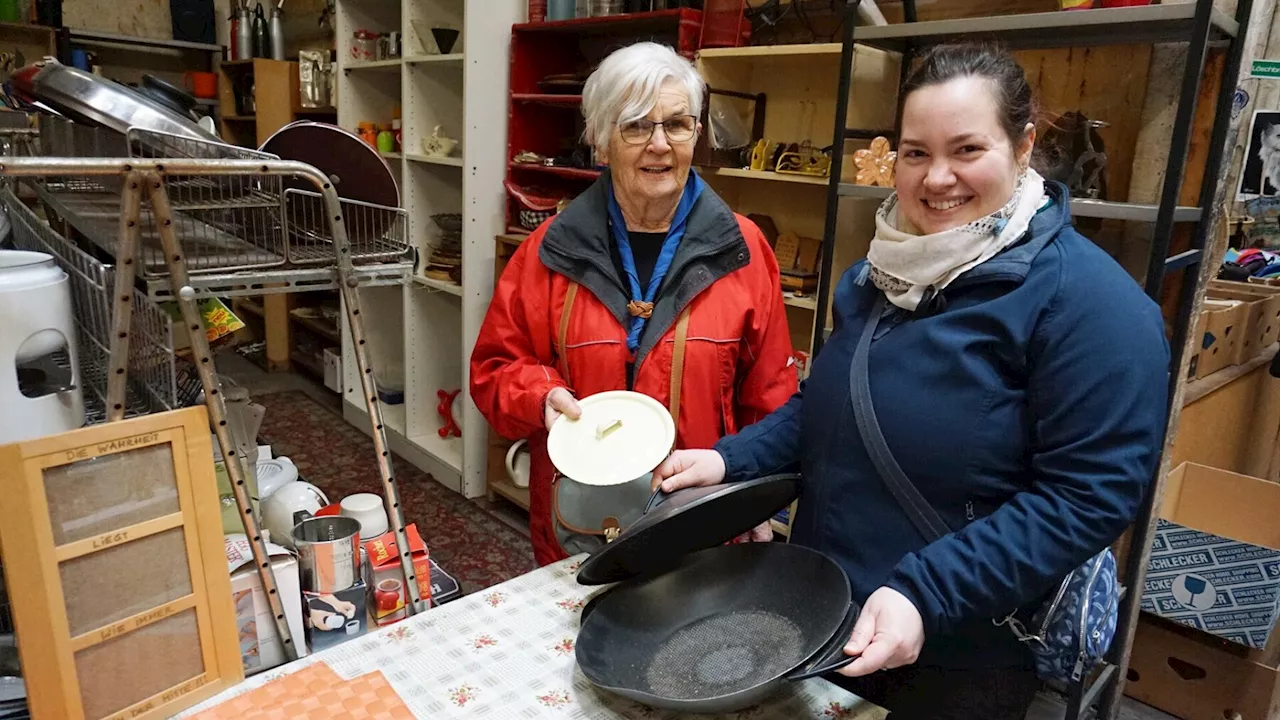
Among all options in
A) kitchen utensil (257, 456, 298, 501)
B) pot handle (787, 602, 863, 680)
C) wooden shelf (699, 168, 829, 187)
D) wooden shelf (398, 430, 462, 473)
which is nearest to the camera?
pot handle (787, 602, 863, 680)

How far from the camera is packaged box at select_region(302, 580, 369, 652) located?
47.5 inches

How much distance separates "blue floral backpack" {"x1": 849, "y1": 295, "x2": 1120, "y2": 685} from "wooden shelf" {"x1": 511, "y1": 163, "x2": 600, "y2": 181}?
6.62 feet

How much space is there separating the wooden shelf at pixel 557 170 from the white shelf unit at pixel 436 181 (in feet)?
0.36

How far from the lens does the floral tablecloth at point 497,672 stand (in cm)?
88

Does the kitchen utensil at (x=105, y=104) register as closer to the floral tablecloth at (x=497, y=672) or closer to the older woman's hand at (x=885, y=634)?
the floral tablecloth at (x=497, y=672)

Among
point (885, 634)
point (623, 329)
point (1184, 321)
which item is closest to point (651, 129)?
point (623, 329)

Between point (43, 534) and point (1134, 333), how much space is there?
110cm

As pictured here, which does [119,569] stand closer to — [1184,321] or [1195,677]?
[1184,321]

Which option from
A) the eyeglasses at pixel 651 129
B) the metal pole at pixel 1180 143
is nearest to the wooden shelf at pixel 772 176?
the eyeglasses at pixel 651 129

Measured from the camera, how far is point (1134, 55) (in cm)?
184

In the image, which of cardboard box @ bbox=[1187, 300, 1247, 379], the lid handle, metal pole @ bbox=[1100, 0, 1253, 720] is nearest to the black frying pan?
the lid handle

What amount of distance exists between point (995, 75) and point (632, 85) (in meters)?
0.73

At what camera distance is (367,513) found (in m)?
1.41

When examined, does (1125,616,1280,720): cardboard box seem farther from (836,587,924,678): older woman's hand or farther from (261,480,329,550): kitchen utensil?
(261,480,329,550): kitchen utensil
